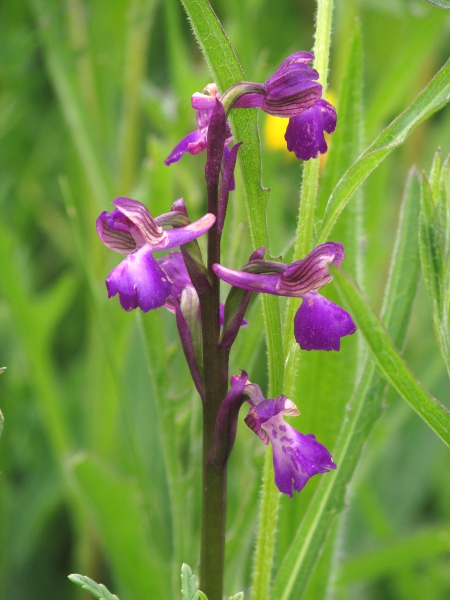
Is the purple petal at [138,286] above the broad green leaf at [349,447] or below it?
above

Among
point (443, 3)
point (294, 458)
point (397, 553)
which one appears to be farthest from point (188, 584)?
point (397, 553)

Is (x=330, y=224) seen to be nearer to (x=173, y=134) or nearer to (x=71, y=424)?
(x=173, y=134)

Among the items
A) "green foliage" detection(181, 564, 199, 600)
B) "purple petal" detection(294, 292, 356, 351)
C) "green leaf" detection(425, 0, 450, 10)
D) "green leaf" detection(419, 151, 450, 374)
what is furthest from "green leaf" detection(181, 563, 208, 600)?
"green leaf" detection(425, 0, 450, 10)

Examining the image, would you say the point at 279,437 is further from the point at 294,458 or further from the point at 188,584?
the point at 188,584

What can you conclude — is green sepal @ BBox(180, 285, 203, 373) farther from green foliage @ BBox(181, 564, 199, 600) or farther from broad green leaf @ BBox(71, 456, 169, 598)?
broad green leaf @ BBox(71, 456, 169, 598)

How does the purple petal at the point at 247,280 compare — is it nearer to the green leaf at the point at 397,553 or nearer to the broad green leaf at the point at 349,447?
the broad green leaf at the point at 349,447

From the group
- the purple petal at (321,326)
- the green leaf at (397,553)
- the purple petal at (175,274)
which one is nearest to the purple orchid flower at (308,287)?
the purple petal at (321,326)
